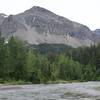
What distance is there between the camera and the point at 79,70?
511 feet

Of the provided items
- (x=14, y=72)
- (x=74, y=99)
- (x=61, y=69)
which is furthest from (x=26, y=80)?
(x=74, y=99)

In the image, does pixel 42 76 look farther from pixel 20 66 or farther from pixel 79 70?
pixel 79 70

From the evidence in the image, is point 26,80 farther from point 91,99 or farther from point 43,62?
point 91,99

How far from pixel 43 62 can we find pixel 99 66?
67.9m

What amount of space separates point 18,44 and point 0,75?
12.9 meters

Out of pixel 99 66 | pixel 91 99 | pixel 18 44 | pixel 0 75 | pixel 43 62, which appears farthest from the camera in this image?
pixel 99 66

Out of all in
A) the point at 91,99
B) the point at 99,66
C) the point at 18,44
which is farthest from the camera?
the point at 99,66

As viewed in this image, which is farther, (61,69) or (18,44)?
(61,69)

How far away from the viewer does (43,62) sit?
12762cm

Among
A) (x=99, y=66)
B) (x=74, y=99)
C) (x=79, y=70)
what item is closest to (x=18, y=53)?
(x=79, y=70)

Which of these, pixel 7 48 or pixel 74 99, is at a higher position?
pixel 7 48

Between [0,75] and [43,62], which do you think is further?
[43,62]

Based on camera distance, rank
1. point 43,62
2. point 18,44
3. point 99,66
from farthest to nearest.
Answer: point 99,66 < point 43,62 < point 18,44

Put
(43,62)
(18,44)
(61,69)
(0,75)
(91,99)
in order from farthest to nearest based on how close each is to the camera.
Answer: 1. (61,69)
2. (43,62)
3. (18,44)
4. (0,75)
5. (91,99)
